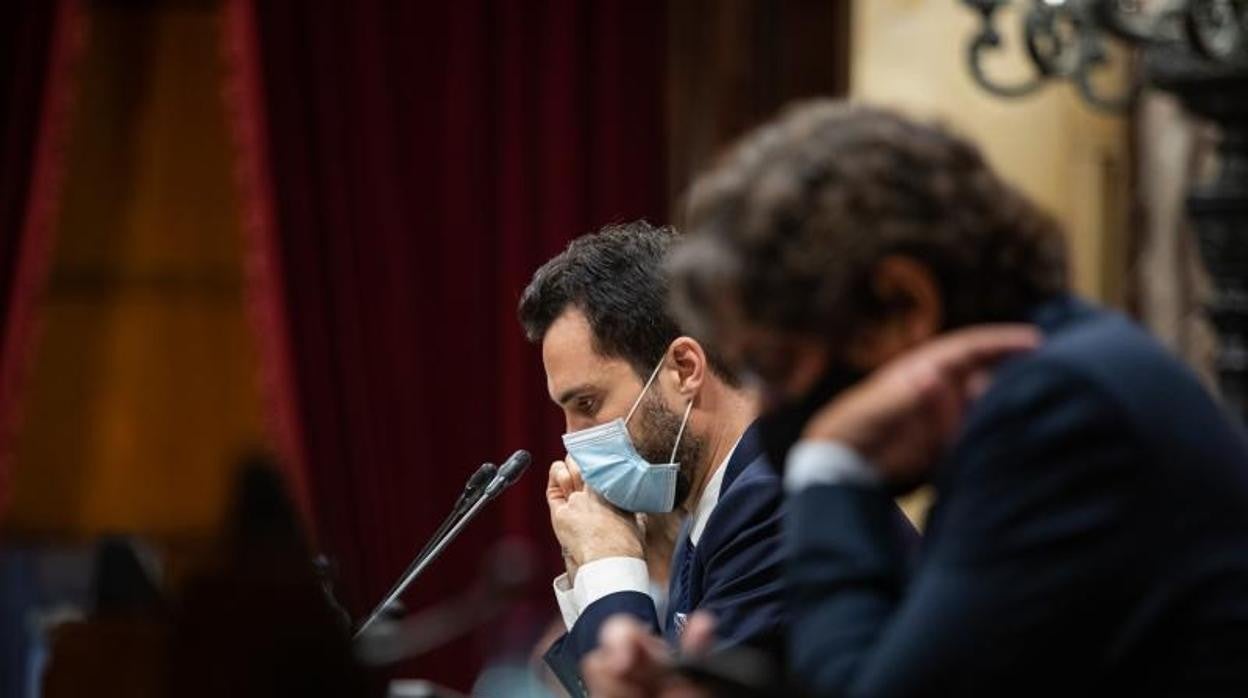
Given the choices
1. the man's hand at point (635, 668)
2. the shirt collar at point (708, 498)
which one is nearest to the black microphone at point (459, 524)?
the shirt collar at point (708, 498)

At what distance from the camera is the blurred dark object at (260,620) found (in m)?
1.31

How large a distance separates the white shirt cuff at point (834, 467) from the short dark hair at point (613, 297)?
3.85ft

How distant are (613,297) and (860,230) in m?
1.24

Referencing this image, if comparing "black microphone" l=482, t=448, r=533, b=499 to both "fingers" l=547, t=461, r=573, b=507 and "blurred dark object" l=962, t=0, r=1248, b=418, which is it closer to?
"fingers" l=547, t=461, r=573, b=507

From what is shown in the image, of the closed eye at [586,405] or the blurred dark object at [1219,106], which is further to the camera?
the blurred dark object at [1219,106]

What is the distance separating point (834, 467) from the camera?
56.6 inches

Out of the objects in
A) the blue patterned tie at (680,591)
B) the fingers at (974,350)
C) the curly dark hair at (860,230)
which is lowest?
the blue patterned tie at (680,591)

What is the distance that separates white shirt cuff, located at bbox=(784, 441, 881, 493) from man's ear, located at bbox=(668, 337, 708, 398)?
3.82 feet

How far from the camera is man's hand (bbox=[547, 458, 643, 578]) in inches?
97.7

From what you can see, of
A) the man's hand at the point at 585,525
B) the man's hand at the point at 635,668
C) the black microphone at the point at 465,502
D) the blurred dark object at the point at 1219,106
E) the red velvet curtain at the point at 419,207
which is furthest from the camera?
the red velvet curtain at the point at 419,207

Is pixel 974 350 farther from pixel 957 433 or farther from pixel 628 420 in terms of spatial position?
pixel 628 420

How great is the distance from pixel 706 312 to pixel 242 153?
4.16 metres

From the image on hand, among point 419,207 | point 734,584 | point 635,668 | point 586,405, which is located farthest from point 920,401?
point 419,207

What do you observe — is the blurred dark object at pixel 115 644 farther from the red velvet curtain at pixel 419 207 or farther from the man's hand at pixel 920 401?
the red velvet curtain at pixel 419 207
